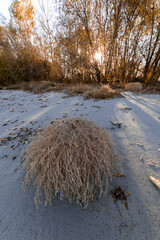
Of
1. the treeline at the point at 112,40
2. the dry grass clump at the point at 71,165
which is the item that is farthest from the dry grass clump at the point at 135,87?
the dry grass clump at the point at 71,165

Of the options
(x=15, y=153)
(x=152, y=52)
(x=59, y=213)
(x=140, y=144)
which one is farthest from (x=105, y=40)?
(x=59, y=213)

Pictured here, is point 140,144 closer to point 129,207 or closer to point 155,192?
point 155,192

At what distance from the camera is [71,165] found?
779 millimetres

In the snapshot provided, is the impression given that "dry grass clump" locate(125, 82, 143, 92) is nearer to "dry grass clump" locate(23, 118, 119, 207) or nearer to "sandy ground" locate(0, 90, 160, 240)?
"sandy ground" locate(0, 90, 160, 240)

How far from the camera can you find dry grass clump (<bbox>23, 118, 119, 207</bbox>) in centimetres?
74

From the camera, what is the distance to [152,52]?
206 inches

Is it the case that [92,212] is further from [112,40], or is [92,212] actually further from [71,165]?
[112,40]

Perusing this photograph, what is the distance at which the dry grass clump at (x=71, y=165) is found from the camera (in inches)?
29.2

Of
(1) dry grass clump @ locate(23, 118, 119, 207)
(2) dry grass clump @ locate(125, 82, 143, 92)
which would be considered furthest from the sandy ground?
(2) dry grass clump @ locate(125, 82, 143, 92)

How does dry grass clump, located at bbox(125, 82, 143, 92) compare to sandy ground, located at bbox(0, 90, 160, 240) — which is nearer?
sandy ground, located at bbox(0, 90, 160, 240)

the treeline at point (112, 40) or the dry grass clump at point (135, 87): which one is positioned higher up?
the treeline at point (112, 40)

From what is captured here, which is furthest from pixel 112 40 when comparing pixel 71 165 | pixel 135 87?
pixel 71 165

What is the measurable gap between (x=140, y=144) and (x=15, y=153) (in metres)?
1.68

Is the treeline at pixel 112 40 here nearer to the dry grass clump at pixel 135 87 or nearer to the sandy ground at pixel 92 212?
the dry grass clump at pixel 135 87
